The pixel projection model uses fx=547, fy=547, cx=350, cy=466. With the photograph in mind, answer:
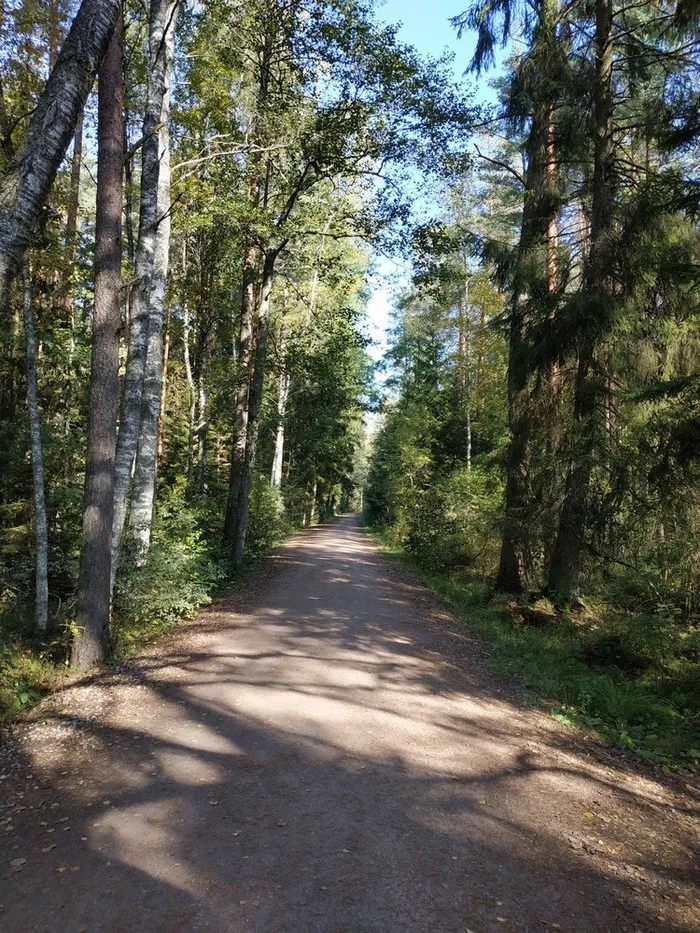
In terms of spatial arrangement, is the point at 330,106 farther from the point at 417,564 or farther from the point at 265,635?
the point at 417,564

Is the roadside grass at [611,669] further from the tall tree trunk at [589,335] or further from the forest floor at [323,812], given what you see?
the tall tree trunk at [589,335]

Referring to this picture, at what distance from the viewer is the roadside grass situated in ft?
18.5

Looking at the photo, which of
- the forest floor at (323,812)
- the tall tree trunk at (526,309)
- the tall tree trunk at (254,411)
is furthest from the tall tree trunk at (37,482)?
the tall tree trunk at (526,309)

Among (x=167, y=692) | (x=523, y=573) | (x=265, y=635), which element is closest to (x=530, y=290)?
Answer: (x=523, y=573)

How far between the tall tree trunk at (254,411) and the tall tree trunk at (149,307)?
492 centimetres

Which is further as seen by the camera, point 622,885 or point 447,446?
point 447,446

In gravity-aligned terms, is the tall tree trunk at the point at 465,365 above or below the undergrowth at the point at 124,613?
above

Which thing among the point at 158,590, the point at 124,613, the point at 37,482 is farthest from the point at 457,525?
the point at 37,482

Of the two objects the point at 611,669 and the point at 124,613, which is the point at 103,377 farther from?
the point at 611,669

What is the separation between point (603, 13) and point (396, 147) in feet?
13.9

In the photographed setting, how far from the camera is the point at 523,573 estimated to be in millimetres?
11367

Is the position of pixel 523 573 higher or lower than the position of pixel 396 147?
lower

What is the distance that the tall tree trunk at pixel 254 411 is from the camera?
13.8 meters

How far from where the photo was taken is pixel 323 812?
3.72 meters
